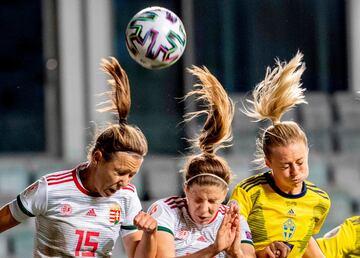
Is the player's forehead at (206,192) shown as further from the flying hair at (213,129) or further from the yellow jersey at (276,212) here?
the yellow jersey at (276,212)

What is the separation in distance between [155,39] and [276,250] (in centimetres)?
123

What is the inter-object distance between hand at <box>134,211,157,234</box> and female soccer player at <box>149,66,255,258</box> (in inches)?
9.8

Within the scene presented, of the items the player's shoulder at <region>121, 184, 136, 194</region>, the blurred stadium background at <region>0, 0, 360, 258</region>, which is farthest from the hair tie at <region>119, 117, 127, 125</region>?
the blurred stadium background at <region>0, 0, 360, 258</region>

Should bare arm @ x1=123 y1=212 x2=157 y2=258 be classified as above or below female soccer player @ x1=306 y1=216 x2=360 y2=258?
above

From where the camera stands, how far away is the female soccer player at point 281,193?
6168mm

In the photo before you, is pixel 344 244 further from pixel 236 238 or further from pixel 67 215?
pixel 67 215

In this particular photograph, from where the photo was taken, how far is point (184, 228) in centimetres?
597

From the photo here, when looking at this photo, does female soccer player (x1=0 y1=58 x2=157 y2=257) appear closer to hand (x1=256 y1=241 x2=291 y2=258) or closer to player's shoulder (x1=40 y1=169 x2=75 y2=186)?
player's shoulder (x1=40 y1=169 x2=75 y2=186)

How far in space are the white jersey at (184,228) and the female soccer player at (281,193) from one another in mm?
206

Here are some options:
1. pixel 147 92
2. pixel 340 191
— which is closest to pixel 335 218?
pixel 340 191

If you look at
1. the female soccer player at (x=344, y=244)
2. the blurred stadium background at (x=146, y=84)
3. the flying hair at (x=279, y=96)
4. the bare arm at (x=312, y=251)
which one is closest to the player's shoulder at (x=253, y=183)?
the flying hair at (x=279, y=96)

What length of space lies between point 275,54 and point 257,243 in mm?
5027

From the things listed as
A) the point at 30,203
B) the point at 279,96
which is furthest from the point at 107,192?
the point at 279,96

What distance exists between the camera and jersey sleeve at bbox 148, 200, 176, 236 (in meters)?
5.92
